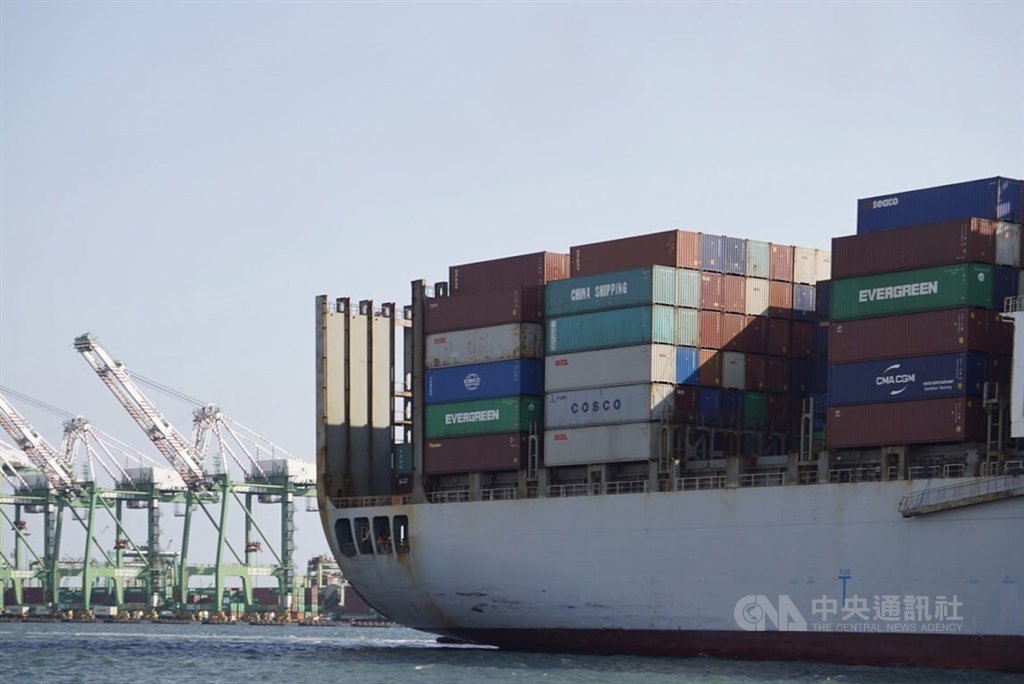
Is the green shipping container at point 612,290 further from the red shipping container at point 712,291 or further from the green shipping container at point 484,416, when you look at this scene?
the green shipping container at point 484,416

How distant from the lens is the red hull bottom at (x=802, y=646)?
47.8m

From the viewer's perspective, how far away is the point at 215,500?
121m

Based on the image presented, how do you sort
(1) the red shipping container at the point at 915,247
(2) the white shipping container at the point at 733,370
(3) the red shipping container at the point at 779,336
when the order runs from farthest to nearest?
(3) the red shipping container at the point at 779,336, (2) the white shipping container at the point at 733,370, (1) the red shipping container at the point at 915,247

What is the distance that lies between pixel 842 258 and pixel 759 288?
7797 millimetres

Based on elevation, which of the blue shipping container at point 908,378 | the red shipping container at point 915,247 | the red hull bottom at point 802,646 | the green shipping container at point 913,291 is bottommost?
the red hull bottom at point 802,646

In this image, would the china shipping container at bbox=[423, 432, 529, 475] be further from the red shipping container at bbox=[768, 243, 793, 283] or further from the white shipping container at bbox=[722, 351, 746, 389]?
the red shipping container at bbox=[768, 243, 793, 283]

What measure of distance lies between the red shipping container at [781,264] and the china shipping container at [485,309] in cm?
771

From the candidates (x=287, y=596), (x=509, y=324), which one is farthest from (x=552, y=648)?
(x=287, y=596)

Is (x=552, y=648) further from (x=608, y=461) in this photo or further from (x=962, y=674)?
(x=962, y=674)

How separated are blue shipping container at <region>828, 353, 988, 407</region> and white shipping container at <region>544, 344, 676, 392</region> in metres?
6.72

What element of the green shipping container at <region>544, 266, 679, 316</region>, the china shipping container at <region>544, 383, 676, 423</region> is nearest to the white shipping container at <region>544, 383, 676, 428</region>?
the china shipping container at <region>544, 383, 676, 423</region>

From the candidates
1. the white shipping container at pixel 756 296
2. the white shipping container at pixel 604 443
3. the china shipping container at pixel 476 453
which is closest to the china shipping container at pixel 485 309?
the china shipping container at pixel 476 453

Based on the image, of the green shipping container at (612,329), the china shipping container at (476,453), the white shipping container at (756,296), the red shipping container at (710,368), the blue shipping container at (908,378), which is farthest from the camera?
the china shipping container at (476,453)

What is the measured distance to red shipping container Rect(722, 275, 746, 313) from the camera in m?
59.0
